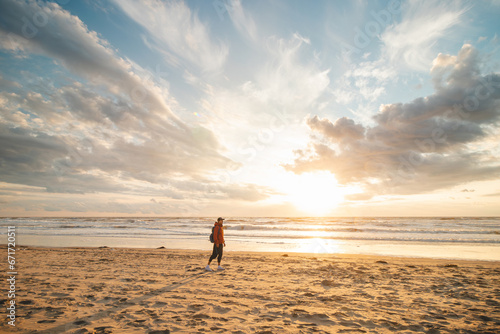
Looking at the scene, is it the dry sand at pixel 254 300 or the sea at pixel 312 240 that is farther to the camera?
the sea at pixel 312 240

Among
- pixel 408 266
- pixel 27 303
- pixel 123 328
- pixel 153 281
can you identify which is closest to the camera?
pixel 123 328

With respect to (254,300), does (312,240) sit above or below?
below

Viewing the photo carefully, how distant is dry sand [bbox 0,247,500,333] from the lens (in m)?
4.96

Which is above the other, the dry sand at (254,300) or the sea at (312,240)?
the dry sand at (254,300)

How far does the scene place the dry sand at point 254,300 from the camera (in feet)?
16.3

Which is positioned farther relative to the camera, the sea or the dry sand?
the sea

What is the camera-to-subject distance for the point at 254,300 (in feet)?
21.9

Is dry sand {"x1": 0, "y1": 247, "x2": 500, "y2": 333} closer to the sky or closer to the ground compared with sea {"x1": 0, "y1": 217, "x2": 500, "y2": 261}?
closer to the sky

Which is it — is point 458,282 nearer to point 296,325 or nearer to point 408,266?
point 408,266

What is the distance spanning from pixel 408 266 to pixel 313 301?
343 inches

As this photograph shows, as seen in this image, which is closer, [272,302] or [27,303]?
[27,303]

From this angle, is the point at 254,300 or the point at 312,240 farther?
the point at 312,240

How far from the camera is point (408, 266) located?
1214 cm

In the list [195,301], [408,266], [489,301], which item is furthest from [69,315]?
[408,266]
